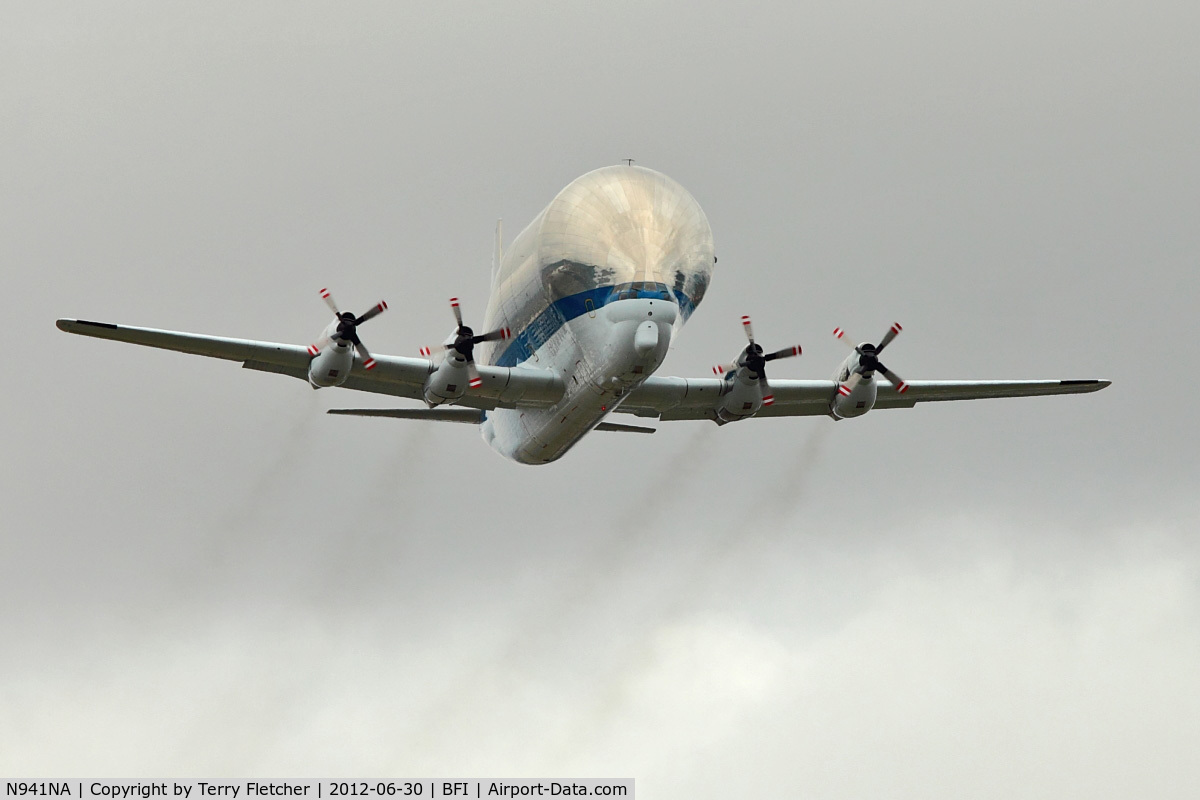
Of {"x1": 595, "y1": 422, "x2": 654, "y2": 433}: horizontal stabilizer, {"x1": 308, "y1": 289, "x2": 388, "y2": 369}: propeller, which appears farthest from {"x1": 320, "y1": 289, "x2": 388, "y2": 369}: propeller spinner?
{"x1": 595, "y1": 422, "x2": 654, "y2": 433}: horizontal stabilizer

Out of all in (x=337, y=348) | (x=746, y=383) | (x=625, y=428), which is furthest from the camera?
(x=625, y=428)

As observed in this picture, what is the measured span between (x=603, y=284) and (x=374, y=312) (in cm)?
553

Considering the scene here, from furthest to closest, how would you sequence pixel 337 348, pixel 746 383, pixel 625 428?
pixel 625 428
pixel 746 383
pixel 337 348

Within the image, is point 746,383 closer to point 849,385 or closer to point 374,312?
point 849,385

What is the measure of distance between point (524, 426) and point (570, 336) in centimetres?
454

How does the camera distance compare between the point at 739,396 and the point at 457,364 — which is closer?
the point at 457,364

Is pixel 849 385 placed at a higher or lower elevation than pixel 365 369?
higher

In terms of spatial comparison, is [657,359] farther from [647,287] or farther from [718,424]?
[718,424]

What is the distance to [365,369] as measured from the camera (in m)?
41.2

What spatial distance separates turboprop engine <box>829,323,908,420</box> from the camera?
44.7 meters

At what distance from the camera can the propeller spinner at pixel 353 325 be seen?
4056cm

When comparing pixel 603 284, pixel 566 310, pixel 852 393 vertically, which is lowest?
pixel 852 393

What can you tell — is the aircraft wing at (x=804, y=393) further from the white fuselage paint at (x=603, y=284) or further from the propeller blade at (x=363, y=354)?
the propeller blade at (x=363, y=354)

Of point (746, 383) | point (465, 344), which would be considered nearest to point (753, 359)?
point (746, 383)
